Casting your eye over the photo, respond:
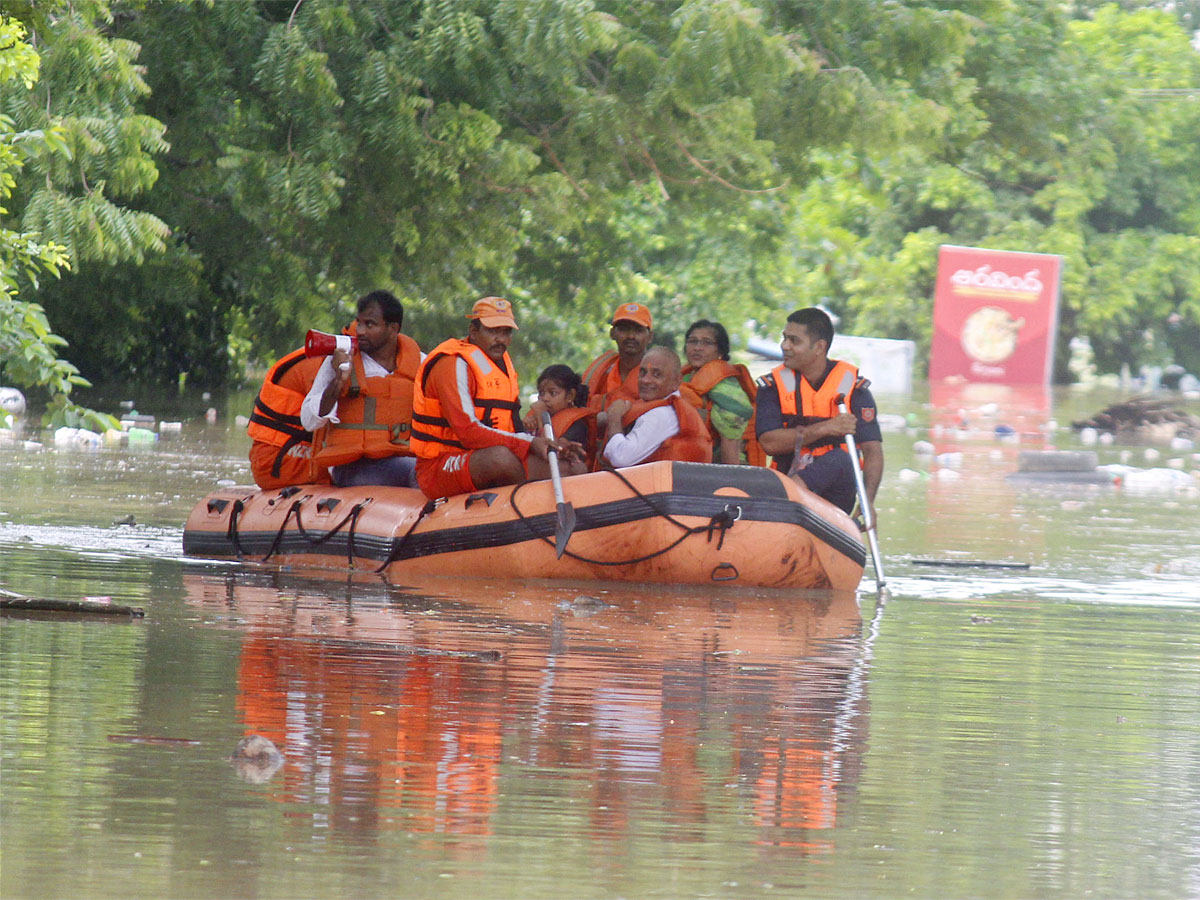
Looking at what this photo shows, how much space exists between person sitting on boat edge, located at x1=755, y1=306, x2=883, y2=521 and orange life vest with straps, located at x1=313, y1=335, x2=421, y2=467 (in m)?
1.78

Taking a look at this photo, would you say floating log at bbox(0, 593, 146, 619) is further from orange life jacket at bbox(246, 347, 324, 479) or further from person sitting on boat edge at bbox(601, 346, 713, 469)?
person sitting on boat edge at bbox(601, 346, 713, 469)

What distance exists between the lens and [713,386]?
33.4 ft

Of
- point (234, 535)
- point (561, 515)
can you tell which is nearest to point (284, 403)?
point (234, 535)

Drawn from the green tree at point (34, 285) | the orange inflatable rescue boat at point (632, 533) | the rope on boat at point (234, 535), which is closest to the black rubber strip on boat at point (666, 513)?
the orange inflatable rescue boat at point (632, 533)

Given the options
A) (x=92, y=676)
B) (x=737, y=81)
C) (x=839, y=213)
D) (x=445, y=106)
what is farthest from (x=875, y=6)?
(x=839, y=213)

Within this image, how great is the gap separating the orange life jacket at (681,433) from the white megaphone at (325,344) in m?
1.41

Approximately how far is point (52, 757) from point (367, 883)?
1323mm

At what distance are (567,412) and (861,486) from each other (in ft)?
5.02

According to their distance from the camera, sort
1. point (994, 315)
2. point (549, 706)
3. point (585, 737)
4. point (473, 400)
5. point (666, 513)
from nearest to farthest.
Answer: point (585, 737)
point (549, 706)
point (666, 513)
point (473, 400)
point (994, 315)

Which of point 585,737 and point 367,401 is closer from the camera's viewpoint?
point 585,737

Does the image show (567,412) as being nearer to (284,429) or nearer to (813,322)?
(813,322)

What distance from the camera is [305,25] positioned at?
17.1 m

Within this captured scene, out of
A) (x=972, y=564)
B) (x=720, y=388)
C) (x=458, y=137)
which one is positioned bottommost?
(x=972, y=564)

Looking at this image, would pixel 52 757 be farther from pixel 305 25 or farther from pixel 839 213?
pixel 839 213
